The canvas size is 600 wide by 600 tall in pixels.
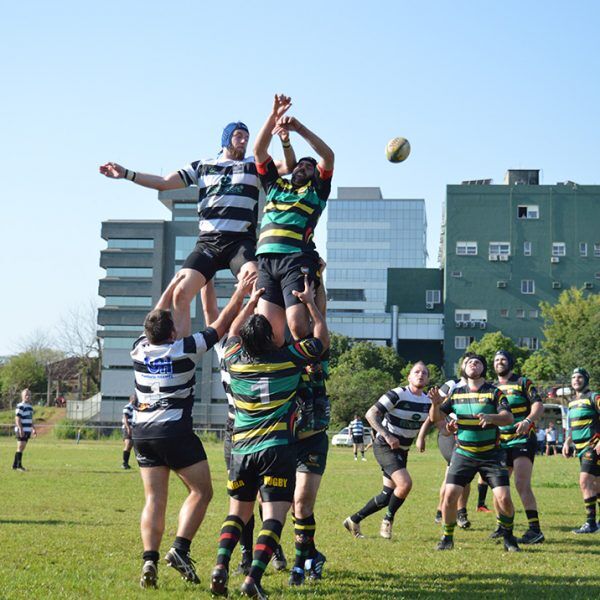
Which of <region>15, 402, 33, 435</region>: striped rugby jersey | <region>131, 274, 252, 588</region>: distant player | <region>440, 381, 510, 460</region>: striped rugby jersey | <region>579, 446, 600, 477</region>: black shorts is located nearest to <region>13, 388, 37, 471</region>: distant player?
<region>15, 402, 33, 435</region>: striped rugby jersey

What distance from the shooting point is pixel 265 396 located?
7785mm

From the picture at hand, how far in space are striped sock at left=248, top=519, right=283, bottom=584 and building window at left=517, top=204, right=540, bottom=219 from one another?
309 ft

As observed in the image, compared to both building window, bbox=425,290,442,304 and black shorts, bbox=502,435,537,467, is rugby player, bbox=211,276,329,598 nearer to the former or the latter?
black shorts, bbox=502,435,537,467

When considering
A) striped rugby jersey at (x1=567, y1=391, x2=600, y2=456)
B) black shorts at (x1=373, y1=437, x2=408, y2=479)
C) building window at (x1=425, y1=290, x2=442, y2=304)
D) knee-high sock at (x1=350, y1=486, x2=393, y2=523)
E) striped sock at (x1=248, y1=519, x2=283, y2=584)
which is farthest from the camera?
building window at (x1=425, y1=290, x2=442, y2=304)

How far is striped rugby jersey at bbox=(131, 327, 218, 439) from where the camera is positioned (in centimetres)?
819

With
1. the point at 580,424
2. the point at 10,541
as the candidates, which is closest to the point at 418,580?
the point at 10,541

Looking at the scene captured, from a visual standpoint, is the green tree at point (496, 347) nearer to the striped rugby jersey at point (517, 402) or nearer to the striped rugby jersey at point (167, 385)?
the striped rugby jersey at point (517, 402)

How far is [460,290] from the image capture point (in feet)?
331

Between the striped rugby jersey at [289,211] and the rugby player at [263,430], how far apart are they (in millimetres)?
1690

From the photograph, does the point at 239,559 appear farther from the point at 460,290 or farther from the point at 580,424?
the point at 460,290

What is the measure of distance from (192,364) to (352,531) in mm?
5309

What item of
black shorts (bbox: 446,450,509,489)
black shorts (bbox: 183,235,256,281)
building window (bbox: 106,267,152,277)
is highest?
building window (bbox: 106,267,152,277)

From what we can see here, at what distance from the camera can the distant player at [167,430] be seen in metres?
8.18

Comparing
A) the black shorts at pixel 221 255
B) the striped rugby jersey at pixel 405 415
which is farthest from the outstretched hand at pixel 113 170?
the striped rugby jersey at pixel 405 415
